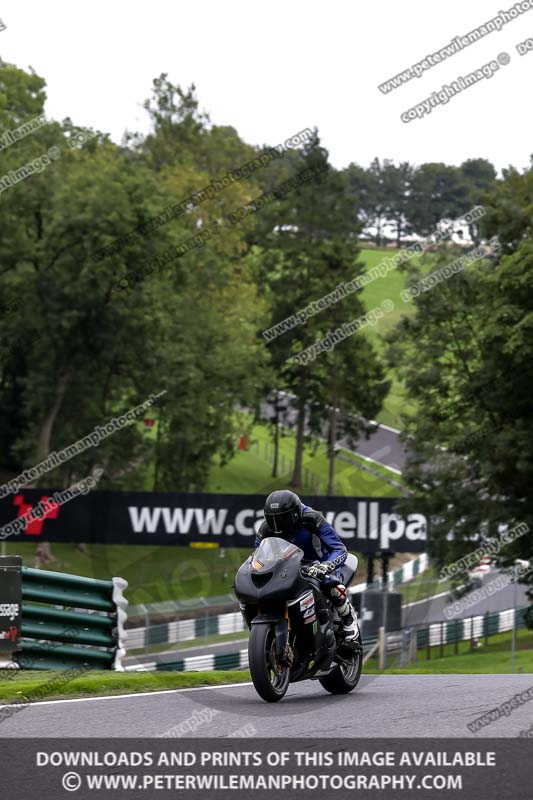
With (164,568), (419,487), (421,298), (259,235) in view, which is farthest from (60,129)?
(419,487)

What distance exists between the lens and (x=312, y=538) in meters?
10.2

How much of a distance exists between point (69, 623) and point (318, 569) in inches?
187

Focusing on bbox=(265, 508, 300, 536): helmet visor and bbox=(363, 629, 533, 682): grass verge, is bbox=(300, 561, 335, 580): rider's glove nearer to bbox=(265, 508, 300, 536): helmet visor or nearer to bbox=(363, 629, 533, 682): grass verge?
bbox=(265, 508, 300, 536): helmet visor

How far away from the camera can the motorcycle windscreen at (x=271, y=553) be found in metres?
9.59

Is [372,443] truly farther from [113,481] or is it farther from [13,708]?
[13,708]

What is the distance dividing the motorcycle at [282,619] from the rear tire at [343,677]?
1.14 ft

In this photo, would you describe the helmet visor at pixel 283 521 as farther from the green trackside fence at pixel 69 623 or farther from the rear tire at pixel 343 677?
the green trackside fence at pixel 69 623

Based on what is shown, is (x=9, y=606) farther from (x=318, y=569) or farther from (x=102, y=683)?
(x=318, y=569)

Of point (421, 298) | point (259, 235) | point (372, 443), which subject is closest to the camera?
point (421, 298)

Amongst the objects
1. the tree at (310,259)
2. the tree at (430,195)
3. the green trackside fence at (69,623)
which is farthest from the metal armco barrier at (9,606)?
the tree at (430,195)
